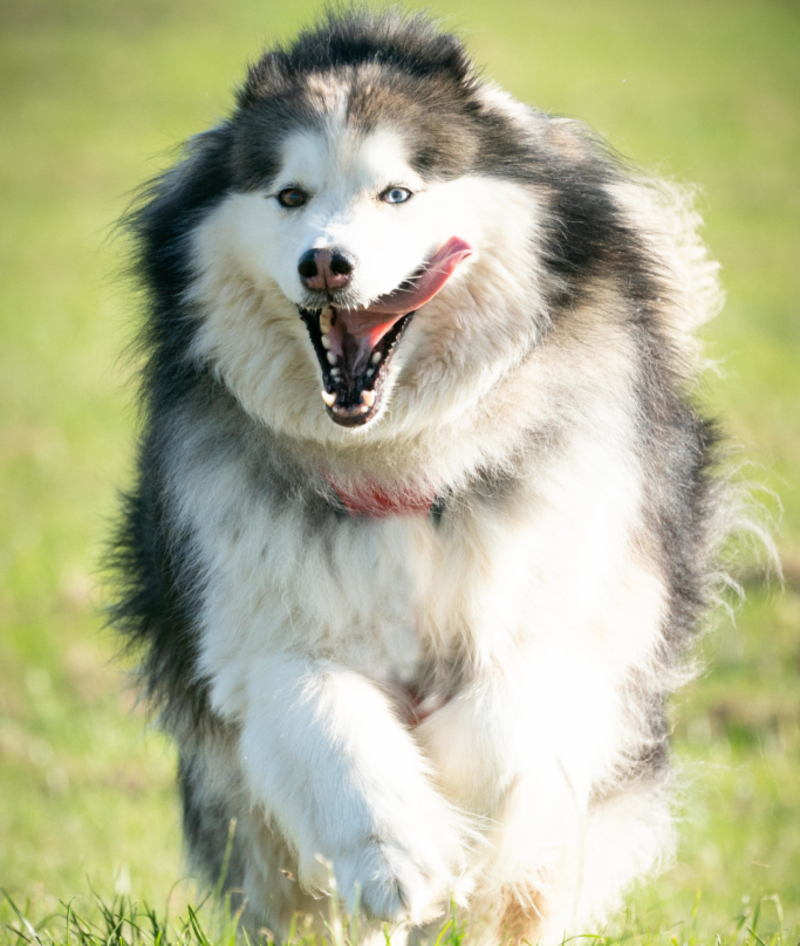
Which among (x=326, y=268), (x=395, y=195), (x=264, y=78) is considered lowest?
(x=326, y=268)

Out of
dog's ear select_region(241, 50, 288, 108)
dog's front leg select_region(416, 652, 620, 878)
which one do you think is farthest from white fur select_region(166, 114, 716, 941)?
dog's ear select_region(241, 50, 288, 108)

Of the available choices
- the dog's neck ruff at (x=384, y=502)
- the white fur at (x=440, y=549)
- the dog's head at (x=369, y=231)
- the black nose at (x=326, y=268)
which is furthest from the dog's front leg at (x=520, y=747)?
the black nose at (x=326, y=268)

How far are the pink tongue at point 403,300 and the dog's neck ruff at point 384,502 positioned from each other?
1.23 feet

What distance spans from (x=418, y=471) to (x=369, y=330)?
1.25 ft

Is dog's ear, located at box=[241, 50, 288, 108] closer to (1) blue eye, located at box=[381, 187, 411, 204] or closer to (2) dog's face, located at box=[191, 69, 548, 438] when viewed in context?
(2) dog's face, located at box=[191, 69, 548, 438]

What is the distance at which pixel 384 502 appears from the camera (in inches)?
112

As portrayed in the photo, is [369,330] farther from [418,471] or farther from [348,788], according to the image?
[348,788]

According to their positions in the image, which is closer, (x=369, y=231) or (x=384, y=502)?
(x=369, y=231)

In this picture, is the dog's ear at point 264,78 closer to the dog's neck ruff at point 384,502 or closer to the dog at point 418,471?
the dog at point 418,471

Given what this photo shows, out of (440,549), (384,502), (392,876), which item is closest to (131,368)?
(384,502)

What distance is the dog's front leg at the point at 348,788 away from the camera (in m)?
2.41

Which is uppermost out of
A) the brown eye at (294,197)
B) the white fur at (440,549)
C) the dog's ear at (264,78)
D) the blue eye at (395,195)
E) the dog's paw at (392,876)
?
the dog's ear at (264,78)

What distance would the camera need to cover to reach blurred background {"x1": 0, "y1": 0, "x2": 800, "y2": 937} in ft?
14.4

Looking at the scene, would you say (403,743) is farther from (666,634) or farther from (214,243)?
(214,243)
